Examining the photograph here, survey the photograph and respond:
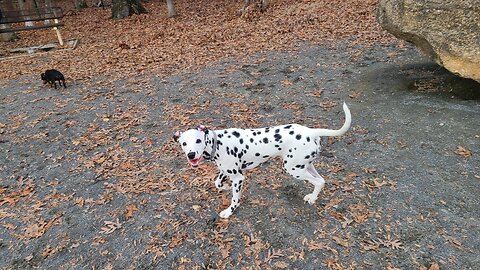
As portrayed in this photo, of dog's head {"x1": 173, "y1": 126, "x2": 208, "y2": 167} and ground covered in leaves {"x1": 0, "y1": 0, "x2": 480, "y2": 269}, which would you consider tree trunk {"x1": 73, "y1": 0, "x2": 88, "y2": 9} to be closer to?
ground covered in leaves {"x1": 0, "y1": 0, "x2": 480, "y2": 269}

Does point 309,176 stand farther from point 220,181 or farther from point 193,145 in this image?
point 193,145

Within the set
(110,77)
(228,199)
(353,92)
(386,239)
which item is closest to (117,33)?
(110,77)

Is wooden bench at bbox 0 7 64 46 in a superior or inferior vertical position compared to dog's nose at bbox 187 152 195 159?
superior

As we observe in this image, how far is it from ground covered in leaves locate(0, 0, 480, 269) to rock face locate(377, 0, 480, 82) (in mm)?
972

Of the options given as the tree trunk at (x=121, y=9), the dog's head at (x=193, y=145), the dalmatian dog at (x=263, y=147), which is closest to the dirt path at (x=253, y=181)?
the dalmatian dog at (x=263, y=147)

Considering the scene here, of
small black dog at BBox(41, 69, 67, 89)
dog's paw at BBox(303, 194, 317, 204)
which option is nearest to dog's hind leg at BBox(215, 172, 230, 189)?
dog's paw at BBox(303, 194, 317, 204)

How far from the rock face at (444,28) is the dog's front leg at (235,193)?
18.3ft

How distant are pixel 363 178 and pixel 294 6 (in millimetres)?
13884

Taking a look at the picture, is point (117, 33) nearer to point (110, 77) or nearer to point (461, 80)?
point (110, 77)

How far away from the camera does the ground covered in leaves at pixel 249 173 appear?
4.48m

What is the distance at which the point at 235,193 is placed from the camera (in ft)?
15.8

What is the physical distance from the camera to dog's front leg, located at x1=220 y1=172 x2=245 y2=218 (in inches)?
182

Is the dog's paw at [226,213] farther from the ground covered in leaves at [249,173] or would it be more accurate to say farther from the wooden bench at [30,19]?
the wooden bench at [30,19]

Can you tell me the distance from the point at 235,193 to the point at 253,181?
3.29 ft
